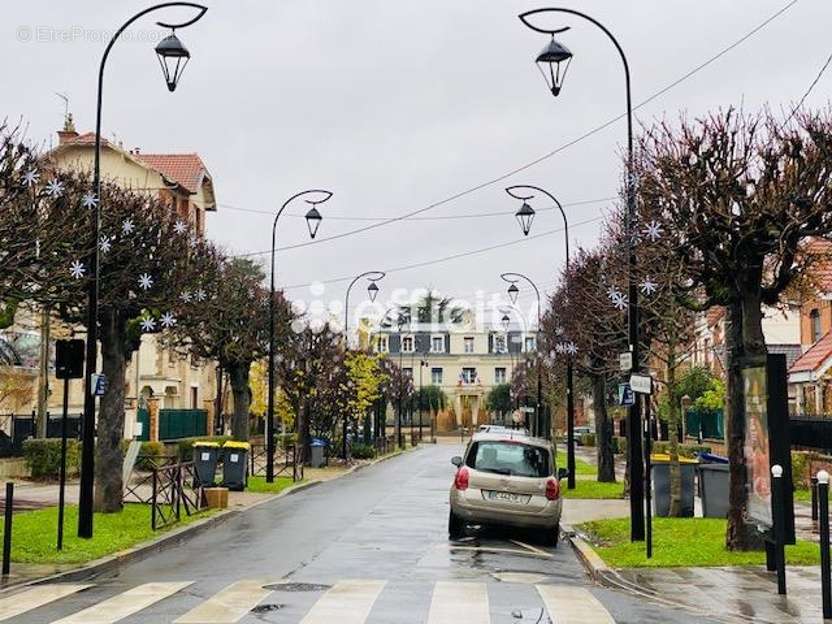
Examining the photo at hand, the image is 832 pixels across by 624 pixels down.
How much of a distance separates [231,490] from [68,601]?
18053mm

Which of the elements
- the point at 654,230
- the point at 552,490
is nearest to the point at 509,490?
the point at 552,490

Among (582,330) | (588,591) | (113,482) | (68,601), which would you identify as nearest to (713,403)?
(582,330)

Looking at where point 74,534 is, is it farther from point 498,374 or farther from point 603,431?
point 498,374

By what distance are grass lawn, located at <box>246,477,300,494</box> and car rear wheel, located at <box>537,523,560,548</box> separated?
13.0 metres

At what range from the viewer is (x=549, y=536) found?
18266 mm

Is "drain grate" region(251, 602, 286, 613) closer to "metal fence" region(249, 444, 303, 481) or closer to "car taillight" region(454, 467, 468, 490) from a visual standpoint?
"car taillight" region(454, 467, 468, 490)

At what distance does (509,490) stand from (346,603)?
696 centimetres

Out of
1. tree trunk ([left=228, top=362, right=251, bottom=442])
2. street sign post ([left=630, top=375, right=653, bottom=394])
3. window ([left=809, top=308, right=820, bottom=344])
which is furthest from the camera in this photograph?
window ([left=809, top=308, right=820, bottom=344])

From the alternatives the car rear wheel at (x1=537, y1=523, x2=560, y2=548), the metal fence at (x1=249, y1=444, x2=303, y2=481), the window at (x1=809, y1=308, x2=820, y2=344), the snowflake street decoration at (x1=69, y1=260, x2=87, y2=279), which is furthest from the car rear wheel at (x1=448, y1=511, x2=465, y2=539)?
the window at (x1=809, y1=308, x2=820, y2=344)

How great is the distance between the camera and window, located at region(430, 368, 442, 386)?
113 metres

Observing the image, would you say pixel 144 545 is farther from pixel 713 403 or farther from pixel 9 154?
pixel 713 403

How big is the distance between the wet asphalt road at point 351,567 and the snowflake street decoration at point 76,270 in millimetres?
4550

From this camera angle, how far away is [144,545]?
16.7 metres

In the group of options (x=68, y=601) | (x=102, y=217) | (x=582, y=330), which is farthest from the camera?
(x=582, y=330)
